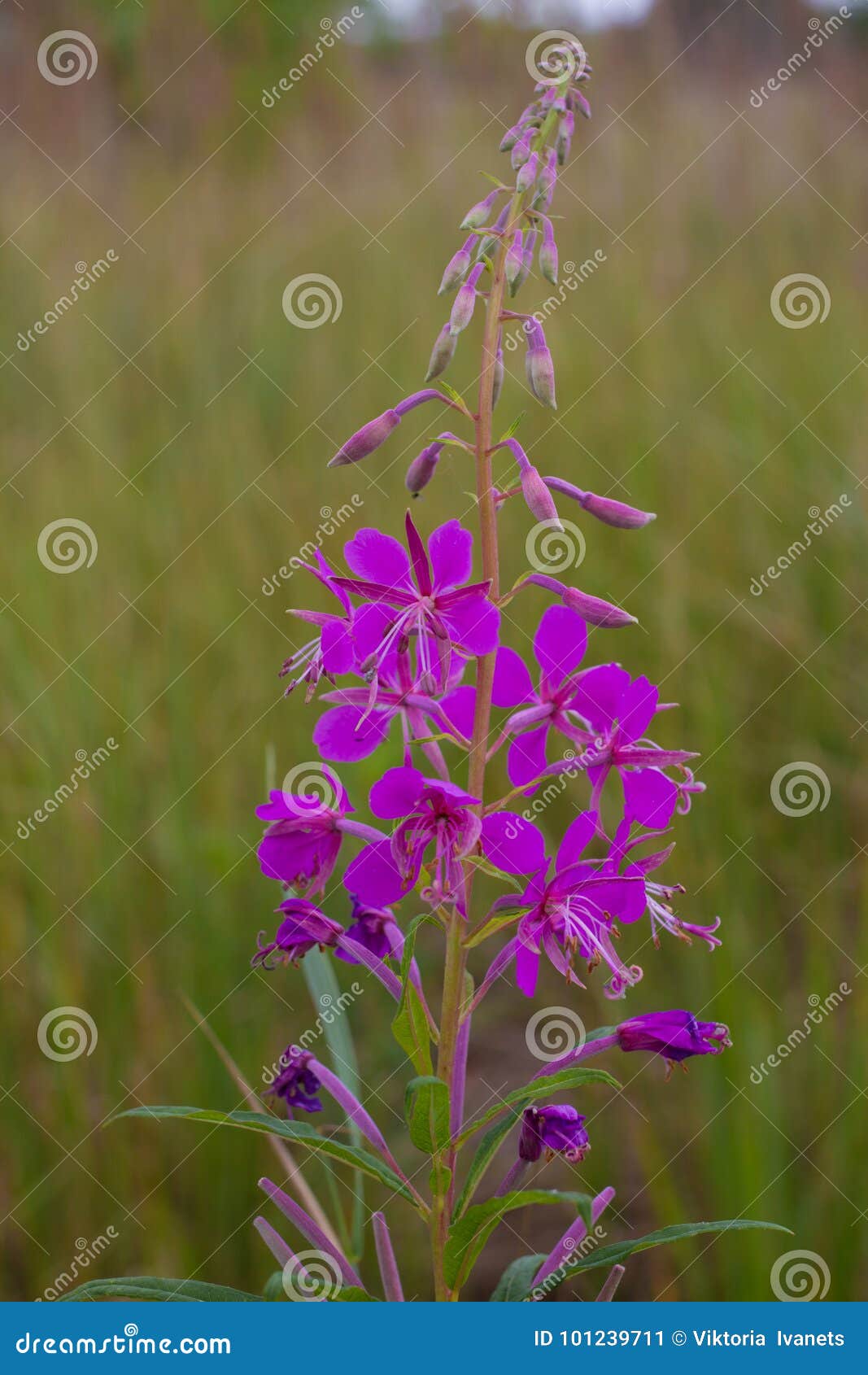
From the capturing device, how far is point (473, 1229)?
1.21 m

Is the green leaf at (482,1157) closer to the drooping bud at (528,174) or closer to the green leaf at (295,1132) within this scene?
the green leaf at (295,1132)

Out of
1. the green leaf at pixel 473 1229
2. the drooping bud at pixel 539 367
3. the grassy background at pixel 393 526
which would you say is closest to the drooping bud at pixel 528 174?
the drooping bud at pixel 539 367

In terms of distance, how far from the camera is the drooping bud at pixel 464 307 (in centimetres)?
122

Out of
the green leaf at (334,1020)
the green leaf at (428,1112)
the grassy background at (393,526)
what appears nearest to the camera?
the green leaf at (428,1112)

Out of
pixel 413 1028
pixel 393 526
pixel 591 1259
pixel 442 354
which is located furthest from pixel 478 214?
pixel 393 526

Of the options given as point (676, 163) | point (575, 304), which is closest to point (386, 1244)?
point (575, 304)

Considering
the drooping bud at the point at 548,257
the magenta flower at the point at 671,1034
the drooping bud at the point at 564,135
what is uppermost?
the drooping bud at the point at 564,135

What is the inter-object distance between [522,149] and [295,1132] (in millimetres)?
1052

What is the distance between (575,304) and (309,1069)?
4011 millimetres

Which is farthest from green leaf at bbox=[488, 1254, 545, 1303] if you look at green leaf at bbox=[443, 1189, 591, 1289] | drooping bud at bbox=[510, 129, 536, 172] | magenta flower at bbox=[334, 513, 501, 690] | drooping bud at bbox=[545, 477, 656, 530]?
drooping bud at bbox=[510, 129, 536, 172]

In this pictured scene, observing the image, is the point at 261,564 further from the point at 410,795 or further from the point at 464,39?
the point at 464,39

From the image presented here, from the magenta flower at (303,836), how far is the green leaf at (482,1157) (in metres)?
0.31

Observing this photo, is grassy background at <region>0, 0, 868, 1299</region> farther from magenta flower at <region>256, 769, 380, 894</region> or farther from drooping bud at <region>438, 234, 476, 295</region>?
drooping bud at <region>438, 234, 476, 295</region>

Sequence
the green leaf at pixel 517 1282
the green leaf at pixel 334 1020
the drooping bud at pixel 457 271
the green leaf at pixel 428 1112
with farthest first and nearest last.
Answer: the green leaf at pixel 334 1020 < the green leaf at pixel 517 1282 < the drooping bud at pixel 457 271 < the green leaf at pixel 428 1112
